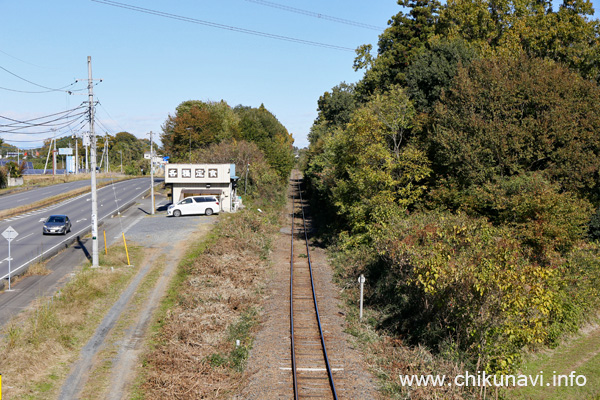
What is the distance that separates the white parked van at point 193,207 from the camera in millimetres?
42375

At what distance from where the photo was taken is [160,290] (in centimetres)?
2281

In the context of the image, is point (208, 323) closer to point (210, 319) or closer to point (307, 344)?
point (210, 319)

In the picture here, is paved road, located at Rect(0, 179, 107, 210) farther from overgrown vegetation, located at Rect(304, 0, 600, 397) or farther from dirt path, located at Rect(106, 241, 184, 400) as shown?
dirt path, located at Rect(106, 241, 184, 400)

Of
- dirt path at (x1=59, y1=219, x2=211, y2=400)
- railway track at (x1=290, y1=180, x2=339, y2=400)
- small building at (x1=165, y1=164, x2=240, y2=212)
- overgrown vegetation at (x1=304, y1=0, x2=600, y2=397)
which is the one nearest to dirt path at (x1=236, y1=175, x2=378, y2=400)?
railway track at (x1=290, y1=180, x2=339, y2=400)

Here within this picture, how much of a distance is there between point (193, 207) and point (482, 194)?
2563cm

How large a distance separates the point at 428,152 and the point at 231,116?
62240 millimetres

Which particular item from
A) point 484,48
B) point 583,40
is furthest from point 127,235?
point 583,40

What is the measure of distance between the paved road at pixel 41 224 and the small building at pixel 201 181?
7.13 meters

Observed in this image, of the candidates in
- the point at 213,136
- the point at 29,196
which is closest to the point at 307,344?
the point at 29,196

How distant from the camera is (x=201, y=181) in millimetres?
44250

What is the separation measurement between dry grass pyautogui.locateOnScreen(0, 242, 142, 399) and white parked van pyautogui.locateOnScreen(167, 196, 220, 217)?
18617mm

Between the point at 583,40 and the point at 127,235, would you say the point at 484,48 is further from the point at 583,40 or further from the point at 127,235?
the point at 127,235

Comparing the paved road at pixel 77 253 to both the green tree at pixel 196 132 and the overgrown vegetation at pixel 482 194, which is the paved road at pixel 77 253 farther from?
the green tree at pixel 196 132

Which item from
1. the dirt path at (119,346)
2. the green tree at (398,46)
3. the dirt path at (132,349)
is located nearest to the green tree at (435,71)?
the green tree at (398,46)
